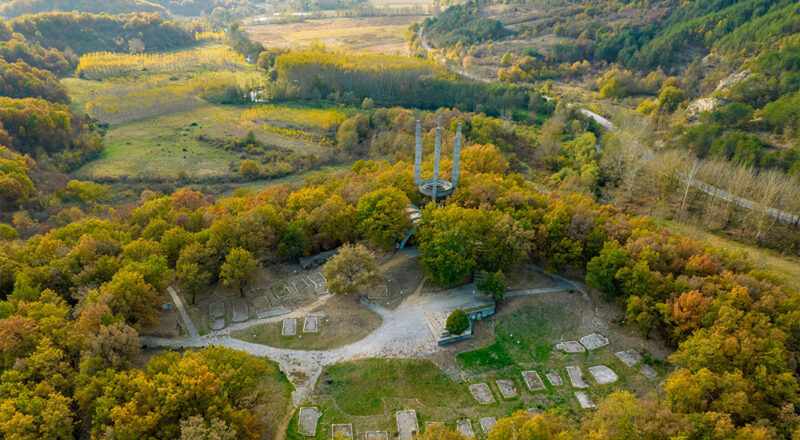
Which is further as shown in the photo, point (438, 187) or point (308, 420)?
point (438, 187)

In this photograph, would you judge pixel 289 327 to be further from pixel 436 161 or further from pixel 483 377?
pixel 436 161

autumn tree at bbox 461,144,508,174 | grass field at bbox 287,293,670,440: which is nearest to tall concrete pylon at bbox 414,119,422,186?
autumn tree at bbox 461,144,508,174

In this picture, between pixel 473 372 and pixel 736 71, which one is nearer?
pixel 473 372

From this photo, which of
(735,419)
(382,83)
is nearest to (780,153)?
(735,419)

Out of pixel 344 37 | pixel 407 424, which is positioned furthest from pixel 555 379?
pixel 344 37

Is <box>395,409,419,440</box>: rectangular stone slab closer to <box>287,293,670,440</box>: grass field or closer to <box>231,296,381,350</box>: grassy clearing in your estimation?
<box>287,293,670,440</box>: grass field

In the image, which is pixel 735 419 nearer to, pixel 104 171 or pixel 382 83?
pixel 104 171
